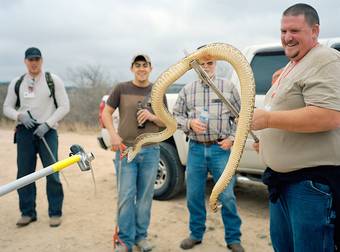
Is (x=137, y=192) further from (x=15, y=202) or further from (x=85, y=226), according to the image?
(x=15, y=202)

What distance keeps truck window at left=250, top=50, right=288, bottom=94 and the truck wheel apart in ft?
5.25

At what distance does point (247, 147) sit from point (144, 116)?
184 cm

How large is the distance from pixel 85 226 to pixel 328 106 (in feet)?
12.6

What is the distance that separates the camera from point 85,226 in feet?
17.0

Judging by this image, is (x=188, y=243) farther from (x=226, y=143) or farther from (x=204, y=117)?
(x=204, y=117)

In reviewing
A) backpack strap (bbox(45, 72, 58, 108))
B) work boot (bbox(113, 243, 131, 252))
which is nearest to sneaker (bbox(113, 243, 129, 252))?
work boot (bbox(113, 243, 131, 252))

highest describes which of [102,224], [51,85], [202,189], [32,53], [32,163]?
[32,53]

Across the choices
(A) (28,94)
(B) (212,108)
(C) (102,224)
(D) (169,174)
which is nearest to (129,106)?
(B) (212,108)

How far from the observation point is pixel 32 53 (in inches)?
200

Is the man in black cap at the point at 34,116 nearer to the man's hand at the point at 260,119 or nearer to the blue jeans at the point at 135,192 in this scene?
the blue jeans at the point at 135,192

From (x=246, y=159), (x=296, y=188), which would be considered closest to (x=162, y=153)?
(x=246, y=159)

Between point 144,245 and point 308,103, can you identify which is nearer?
point 308,103

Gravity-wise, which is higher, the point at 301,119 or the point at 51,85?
the point at 51,85

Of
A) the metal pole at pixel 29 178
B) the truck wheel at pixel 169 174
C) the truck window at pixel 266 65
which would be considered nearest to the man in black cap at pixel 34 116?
the truck wheel at pixel 169 174
